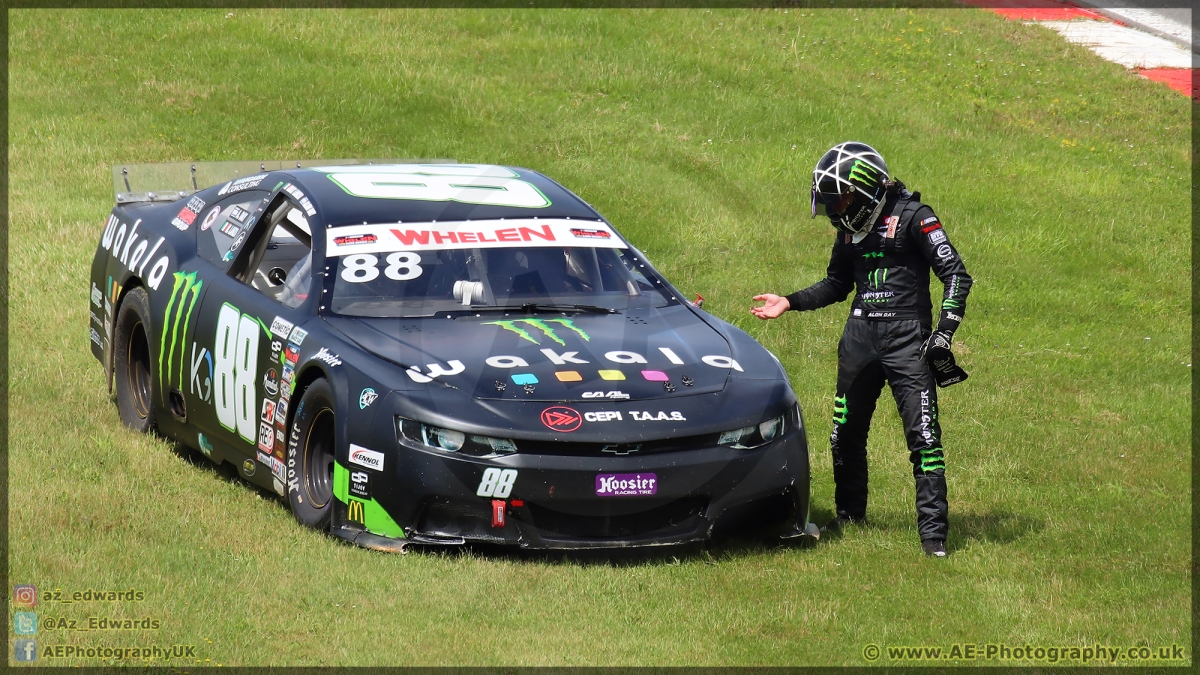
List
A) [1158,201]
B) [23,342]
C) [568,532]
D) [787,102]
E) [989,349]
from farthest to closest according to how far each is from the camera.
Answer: [787,102] → [1158,201] → [989,349] → [23,342] → [568,532]

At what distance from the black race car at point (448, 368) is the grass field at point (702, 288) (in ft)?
0.76

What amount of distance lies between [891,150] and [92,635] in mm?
12471

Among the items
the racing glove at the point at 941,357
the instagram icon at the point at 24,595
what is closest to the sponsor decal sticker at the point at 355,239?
the instagram icon at the point at 24,595

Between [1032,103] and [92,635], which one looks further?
[1032,103]

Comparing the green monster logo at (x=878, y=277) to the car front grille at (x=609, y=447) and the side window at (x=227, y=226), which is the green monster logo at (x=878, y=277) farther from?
the side window at (x=227, y=226)

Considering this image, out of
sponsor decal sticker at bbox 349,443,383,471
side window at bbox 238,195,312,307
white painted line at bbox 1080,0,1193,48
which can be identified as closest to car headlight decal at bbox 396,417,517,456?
sponsor decal sticker at bbox 349,443,383,471

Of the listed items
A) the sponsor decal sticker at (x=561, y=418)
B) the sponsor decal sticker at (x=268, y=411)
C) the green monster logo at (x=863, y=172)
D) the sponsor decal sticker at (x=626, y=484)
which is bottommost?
the sponsor decal sticker at (x=268, y=411)

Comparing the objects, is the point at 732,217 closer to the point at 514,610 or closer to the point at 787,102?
the point at 787,102

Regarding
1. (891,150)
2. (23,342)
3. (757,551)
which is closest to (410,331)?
(757,551)

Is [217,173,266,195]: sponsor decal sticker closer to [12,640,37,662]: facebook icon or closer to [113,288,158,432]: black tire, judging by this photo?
[113,288,158,432]: black tire

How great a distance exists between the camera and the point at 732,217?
14102 millimetres

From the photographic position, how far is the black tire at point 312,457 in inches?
252

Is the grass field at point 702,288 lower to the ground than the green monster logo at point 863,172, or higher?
lower

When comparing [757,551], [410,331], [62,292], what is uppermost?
[410,331]
